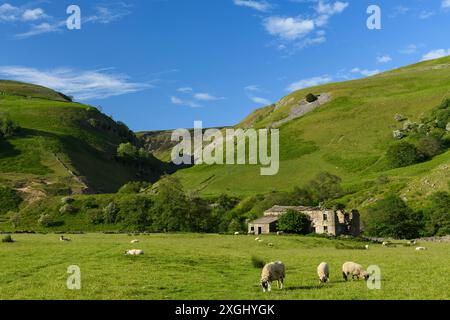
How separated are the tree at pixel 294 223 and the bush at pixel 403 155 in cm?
8535

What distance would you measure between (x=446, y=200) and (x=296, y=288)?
8733cm

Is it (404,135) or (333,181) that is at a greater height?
(404,135)

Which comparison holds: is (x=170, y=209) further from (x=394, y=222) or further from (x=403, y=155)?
(x=403, y=155)

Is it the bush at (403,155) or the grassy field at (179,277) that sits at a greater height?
the bush at (403,155)

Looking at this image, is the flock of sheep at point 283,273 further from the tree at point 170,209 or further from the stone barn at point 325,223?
the stone barn at point 325,223

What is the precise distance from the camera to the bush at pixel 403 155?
531ft

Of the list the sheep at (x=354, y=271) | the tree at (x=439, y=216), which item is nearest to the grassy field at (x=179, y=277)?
the sheep at (x=354, y=271)

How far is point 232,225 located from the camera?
104 meters

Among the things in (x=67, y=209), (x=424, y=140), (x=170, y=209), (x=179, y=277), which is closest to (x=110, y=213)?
(x=67, y=209)

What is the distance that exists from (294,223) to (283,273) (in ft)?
209

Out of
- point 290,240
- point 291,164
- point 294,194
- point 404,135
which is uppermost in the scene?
point 404,135
